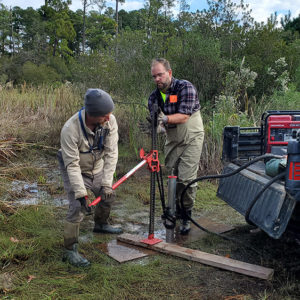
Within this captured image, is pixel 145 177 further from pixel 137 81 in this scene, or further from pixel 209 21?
pixel 209 21

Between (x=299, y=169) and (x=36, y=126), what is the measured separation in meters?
Answer: 6.79

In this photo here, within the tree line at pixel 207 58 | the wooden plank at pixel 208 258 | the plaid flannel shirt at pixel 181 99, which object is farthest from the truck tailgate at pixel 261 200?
the tree line at pixel 207 58

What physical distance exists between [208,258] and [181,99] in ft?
5.52

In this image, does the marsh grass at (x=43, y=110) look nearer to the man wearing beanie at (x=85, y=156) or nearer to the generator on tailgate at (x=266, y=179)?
the man wearing beanie at (x=85, y=156)

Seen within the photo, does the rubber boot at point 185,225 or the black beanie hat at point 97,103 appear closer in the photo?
the black beanie hat at point 97,103

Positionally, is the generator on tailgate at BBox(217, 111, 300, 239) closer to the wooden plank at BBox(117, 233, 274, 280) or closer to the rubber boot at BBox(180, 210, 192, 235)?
the wooden plank at BBox(117, 233, 274, 280)

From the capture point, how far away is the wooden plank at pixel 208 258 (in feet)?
10.3

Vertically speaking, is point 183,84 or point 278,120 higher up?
point 183,84

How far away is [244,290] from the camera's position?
297cm

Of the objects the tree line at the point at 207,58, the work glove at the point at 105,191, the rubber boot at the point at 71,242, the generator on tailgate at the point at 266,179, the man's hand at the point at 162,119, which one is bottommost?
the rubber boot at the point at 71,242

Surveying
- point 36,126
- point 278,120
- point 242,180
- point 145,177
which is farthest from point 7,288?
point 36,126

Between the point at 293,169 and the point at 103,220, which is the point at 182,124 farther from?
the point at 293,169

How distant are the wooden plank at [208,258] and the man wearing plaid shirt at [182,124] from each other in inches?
25.5

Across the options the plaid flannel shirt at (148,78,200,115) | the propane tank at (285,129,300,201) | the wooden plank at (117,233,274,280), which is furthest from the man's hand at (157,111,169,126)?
the propane tank at (285,129,300,201)
